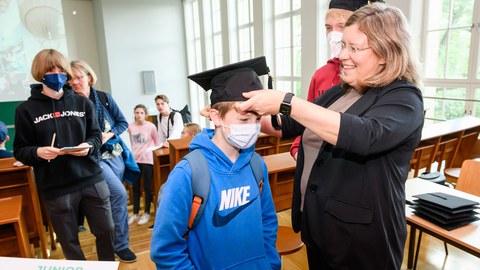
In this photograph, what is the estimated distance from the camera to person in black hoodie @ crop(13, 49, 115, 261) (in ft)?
6.38

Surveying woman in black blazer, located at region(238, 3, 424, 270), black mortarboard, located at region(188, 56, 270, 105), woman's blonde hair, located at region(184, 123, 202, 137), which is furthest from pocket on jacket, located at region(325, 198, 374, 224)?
woman's blonde hair, located at region(184, 123, 202, 137)

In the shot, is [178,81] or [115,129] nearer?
[115,129]

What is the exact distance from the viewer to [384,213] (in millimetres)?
1067

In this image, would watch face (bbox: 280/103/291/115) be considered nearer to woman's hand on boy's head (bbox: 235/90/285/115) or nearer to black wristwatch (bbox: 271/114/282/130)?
woman's hand on boy's head (bbox: 235/90/285/115)

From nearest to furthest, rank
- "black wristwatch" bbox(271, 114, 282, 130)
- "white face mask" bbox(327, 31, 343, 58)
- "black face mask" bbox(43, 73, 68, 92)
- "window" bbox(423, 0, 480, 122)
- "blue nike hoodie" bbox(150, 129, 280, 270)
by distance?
"blue nike hoodie" bbox(150, 129, 280, 270), "black wristwatch" bbox(271, 114, 282, 130), "white face mask" bbox(327, 31, 343, 58), "black face mask" bbox(43, 73, 68, 92), "window" bbox(423, 0, 480, 122)

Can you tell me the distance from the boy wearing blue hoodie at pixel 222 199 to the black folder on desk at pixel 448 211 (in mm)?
1088

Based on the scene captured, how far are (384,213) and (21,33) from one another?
28.2ft

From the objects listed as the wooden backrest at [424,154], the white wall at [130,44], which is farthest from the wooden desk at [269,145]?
the white wall at [130,44]

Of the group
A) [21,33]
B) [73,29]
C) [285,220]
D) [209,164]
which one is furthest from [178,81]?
[209,164]

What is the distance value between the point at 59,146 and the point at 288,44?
5.75 metres

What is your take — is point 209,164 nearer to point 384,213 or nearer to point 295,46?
point 384,213

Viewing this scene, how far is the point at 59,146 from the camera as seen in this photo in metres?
2.02

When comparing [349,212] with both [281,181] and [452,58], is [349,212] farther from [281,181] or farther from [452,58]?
[452,58]

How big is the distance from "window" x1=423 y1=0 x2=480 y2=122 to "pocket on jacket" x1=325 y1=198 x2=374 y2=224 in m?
3.89
